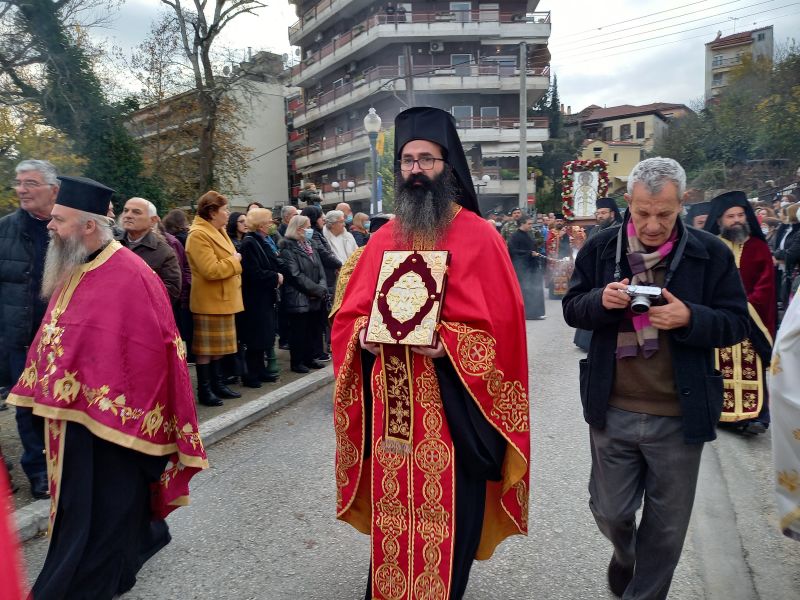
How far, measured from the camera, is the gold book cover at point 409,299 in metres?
2.82

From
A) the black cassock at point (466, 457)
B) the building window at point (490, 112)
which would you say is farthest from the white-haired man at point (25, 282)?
the building window at point (490, 112)

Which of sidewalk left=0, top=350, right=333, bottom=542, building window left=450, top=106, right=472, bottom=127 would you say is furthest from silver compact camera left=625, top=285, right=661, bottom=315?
building window left=450, top=106, right=472, bottom=127

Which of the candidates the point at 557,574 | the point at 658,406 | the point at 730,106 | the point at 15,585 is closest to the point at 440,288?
the point at 658,406

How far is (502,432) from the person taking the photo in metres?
2.89

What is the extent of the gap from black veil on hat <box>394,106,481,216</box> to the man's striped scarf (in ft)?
2.56

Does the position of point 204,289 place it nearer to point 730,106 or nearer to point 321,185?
point 730,106

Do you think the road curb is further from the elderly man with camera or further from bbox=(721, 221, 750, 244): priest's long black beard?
bbox=(721, 221, 750, 244): priest's long black beard

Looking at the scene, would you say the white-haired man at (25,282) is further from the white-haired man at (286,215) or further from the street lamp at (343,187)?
the street lamp at (343,187)

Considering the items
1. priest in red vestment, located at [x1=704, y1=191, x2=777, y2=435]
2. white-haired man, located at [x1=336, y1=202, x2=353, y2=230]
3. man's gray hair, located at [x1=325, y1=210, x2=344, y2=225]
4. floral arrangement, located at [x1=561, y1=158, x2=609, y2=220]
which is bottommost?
priest in red vestment, located at [x1=704, y1=191, x2=777, y2=435]

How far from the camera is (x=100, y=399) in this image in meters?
2.90

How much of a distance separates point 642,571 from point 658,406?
0.76m

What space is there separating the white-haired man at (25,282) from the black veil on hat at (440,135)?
2.62 metres

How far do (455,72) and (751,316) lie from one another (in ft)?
135

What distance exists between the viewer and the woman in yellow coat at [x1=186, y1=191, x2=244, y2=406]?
21.4ft
